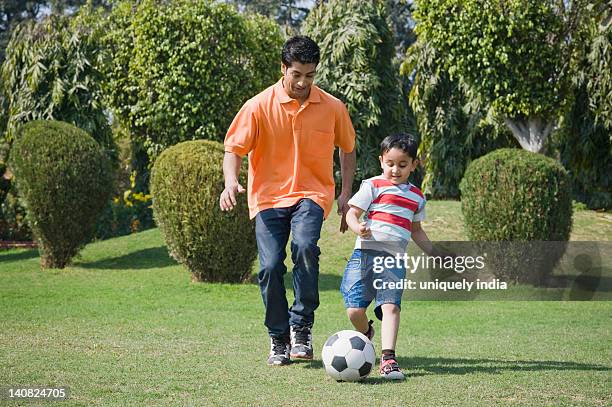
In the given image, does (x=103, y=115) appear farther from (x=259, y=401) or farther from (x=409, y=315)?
(x=259, y=401)

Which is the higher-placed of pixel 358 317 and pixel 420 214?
pixel 420 214

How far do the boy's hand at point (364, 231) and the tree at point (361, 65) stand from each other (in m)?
20.3

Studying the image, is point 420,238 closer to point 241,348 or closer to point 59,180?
point 241,348

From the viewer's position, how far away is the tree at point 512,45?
64.6 feet

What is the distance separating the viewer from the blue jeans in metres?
6.15

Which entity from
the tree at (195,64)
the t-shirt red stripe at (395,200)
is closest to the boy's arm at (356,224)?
the t-shirt red stripe at (395,200)

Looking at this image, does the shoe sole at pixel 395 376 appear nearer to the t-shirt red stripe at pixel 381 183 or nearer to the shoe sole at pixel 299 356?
the shoe sole at pixel 299 356

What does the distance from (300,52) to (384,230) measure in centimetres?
130

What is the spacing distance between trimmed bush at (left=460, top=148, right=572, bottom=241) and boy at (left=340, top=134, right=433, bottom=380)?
24.3 ft

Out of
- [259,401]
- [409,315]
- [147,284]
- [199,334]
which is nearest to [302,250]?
[259,401]

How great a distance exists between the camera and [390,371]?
5613 mm

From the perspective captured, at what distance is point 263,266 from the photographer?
6262 mm

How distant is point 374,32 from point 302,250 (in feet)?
67.4

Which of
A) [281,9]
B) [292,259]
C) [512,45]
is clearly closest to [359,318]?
[292,259]
